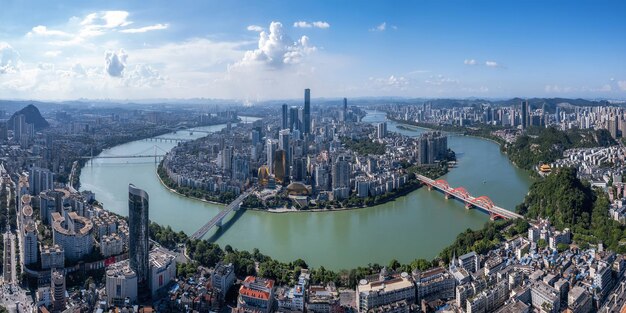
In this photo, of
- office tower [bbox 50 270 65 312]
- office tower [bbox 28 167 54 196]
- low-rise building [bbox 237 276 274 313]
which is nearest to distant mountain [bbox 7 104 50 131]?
office tower [bbox 28 167 54 196]

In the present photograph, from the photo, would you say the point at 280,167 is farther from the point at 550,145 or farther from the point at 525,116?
the point at 525,116

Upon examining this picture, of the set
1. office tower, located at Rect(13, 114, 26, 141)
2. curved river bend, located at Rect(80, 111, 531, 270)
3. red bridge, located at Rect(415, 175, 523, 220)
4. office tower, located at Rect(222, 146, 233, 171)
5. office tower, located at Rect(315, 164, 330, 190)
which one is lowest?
curved river bend, located at Rect(80, 111, 531, 270)

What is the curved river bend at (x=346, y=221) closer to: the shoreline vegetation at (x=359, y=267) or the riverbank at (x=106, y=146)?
the riverbank at (x=106, y=146)

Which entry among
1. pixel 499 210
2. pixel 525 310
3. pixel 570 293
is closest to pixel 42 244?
pixel 525 310

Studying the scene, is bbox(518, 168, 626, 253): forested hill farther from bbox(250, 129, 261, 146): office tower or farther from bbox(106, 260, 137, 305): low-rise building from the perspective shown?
bbox(250, 129, 261, 146): office tower

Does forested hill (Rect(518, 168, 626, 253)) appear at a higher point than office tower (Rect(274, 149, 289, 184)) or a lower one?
lower

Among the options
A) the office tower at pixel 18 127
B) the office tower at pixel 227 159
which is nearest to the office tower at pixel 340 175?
the office tower at pixel 227 159
